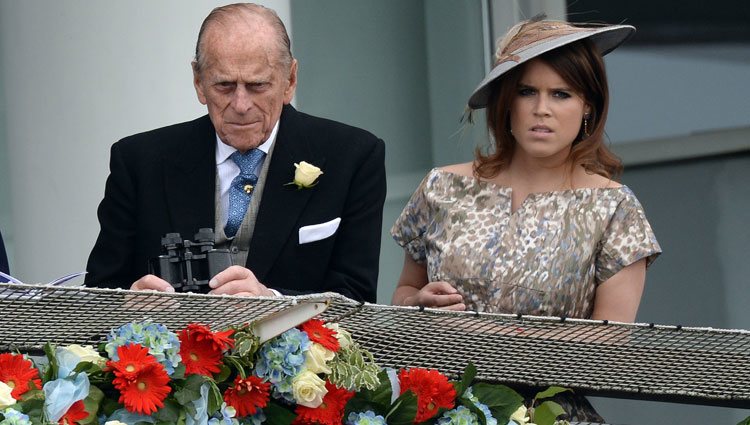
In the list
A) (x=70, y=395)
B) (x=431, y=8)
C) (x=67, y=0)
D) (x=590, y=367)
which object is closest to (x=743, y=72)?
(x=431, y=8)

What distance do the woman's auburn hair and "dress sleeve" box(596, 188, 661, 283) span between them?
18cm

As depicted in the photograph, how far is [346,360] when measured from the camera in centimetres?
259

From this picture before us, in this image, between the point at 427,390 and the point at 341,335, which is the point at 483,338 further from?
the point at 341,335

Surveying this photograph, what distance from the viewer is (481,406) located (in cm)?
269

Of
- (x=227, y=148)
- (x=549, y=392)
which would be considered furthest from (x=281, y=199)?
(x=549, y=392)

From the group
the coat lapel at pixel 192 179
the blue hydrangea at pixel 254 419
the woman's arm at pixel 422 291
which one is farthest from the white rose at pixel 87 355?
the coat lapel at pixel 192 179

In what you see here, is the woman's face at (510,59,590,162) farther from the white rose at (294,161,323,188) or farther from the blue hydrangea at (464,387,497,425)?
the blue hydrangea at (464,387,497,425)

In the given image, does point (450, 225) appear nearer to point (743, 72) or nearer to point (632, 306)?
point (632, 306)

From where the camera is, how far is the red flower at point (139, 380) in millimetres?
2383

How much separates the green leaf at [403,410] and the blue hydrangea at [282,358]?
185mm

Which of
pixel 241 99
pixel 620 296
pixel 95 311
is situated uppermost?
pixel 241 99

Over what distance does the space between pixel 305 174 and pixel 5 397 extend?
145cm

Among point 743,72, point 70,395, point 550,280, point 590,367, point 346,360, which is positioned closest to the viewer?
point 70,395

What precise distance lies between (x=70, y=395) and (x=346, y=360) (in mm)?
457
